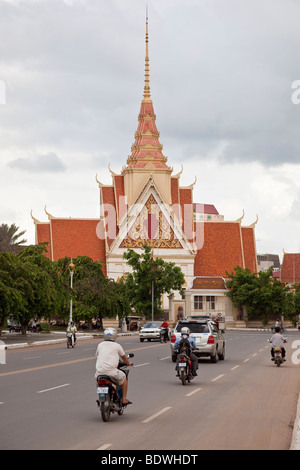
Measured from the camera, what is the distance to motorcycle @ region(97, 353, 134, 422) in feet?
41.5

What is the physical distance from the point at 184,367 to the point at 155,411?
5.05 m

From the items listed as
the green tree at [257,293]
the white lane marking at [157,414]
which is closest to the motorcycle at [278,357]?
the white lane marking at [157,414]

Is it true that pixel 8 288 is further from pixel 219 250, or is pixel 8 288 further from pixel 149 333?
pixel 219 250

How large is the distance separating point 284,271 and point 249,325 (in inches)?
996

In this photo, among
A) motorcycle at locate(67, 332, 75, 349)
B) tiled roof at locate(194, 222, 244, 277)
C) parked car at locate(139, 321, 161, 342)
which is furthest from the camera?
tiled roof at locate(194, 222, 244, 277)

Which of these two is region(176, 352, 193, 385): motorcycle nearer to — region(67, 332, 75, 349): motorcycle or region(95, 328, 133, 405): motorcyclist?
region(95, 328, 133, 405): motorcyclist

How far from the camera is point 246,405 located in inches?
596

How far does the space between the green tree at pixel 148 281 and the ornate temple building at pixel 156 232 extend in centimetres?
730

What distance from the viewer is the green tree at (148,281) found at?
73.6 m

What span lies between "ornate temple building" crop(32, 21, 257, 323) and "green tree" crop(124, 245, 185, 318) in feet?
23.9

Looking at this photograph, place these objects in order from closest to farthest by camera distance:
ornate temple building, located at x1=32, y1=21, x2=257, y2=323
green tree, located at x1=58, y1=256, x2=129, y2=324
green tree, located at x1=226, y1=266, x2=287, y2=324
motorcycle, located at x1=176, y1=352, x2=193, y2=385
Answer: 1. motorcycle, located at x1=176, y1=352, x2=193, y2=385
2. green tree, located at x1=58, y1=256, x2=129, y2=324
3. green tree, located at x1=226, y1=266, x2=287, y2=324
4. ornate temple building, located at x1=32, y1=21, x2=257, y2=323

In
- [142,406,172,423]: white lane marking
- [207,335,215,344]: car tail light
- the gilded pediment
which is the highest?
the gilded pediment

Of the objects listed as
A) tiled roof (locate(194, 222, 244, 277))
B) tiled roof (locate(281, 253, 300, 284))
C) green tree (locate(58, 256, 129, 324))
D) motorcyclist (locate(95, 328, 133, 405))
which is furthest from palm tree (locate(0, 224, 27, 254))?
motorcyclist (locate(95, 328, 133, 405))
